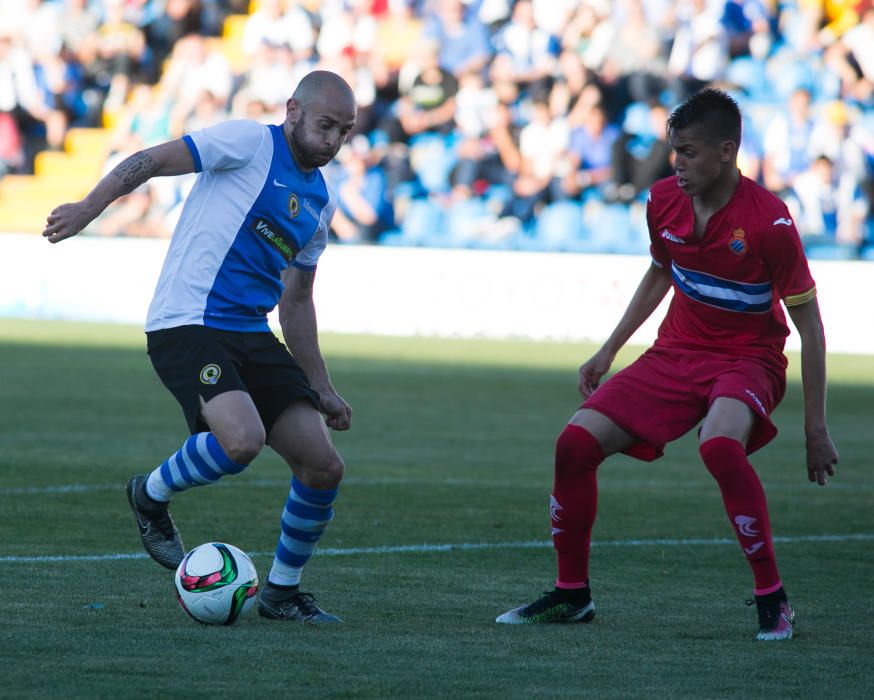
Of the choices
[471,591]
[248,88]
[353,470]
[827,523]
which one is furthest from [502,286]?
[471,591]

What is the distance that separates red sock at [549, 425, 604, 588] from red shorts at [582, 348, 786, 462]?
5.3 inches

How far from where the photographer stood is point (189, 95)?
26.0m

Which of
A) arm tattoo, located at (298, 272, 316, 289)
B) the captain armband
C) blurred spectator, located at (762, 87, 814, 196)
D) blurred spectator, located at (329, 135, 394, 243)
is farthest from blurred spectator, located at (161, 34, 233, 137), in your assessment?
the captain armband

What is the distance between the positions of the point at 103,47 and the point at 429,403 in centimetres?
1589

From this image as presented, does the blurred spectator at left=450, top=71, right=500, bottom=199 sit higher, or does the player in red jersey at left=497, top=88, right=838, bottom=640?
the player in red jersey at left=497, top=88, right=838, bottom=640

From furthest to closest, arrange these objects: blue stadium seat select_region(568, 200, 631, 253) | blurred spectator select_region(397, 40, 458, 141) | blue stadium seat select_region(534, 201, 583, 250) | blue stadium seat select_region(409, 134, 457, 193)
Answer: blurred spectator select_region(397, 40, 458, 141) < blue stadium seat select_region(409, 134, 457, 193) < blue stadium seat select_region(534, 201, 583, 250) < blue stadium seat select_region(568, 200, 631, 253)

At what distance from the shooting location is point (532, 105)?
23.6m

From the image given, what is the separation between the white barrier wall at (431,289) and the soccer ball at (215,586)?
14.8m

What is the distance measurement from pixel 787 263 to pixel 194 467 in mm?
2025

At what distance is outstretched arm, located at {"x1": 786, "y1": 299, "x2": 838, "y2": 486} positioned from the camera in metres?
5.38

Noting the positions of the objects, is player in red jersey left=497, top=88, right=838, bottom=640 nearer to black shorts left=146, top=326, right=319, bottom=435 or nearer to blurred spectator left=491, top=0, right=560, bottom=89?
black shorts left=146, top=326, right=319, bottom=435

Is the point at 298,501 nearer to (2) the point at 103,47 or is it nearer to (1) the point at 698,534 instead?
(1) the point at 698,534

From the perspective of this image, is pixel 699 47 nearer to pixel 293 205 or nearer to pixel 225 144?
pixel 293 205

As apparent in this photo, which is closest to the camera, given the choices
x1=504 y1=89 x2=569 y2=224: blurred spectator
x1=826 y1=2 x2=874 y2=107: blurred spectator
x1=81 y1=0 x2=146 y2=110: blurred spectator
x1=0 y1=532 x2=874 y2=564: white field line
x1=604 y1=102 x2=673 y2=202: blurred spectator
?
x1=0 y1=532 x2=874 y2=564: white field line
